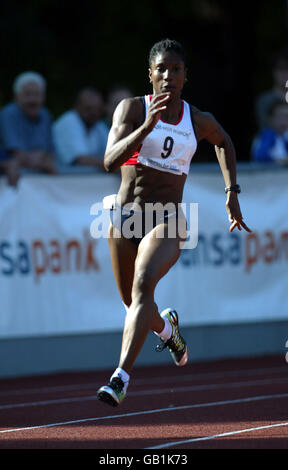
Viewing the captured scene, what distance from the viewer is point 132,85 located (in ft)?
66.4

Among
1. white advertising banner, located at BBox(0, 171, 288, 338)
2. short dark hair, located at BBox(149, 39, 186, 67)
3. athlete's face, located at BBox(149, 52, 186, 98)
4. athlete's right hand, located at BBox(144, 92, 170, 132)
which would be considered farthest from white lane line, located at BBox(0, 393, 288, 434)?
white advertising banner, located at BBox(0, 171, 288, 338)

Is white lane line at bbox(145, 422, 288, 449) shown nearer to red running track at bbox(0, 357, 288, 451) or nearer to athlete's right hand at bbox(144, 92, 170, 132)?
red running track at bbox(0, 357, 288, 451)

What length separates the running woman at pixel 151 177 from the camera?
6363 millimetres

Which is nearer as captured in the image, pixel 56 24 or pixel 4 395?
pixel 4 395

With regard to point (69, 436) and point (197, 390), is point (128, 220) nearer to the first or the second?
point (69, 436)

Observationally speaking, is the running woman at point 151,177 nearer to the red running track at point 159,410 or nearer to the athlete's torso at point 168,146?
the athlete's torso at point 168,146

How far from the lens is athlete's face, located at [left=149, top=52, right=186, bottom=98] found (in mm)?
6582

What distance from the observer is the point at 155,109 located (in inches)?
242

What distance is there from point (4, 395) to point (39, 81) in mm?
3537

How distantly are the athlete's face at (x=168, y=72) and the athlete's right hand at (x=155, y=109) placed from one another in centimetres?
36

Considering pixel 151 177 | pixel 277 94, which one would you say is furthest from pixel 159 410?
pixel 277 94

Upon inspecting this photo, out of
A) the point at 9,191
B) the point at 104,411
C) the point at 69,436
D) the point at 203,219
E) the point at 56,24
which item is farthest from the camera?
the point at 56,24

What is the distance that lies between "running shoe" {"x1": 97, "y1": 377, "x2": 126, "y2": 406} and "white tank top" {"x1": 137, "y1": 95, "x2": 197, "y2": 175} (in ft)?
5.02
